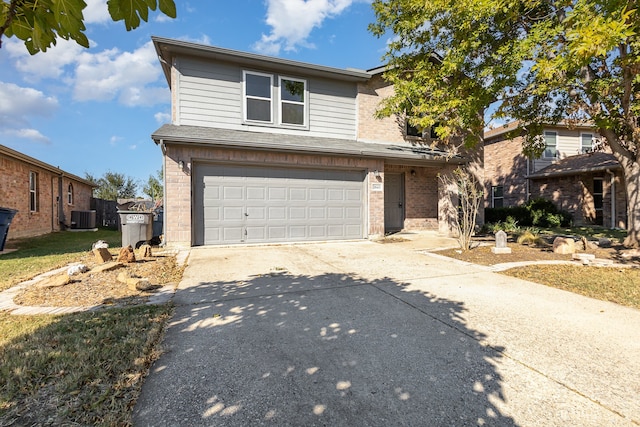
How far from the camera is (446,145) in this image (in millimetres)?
12500

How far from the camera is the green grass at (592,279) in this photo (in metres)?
4.41

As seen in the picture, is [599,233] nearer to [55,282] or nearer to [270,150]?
[270,150]

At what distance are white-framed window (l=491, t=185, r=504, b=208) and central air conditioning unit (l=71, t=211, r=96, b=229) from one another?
85.4 feet

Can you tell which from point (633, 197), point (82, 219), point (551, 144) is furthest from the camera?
point (551, 144)

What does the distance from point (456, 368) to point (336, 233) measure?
805cm

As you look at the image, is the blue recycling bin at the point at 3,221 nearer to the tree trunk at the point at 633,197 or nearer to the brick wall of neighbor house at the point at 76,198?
the brick wall of neighbor house at the point at 76,198

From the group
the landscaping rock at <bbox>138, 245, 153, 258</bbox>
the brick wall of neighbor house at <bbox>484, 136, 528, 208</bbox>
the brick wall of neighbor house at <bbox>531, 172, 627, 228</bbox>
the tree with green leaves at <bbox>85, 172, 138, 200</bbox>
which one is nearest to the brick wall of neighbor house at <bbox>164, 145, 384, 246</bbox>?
the landscaping rock at <bbox>138, 245, 153, 258</bbox>

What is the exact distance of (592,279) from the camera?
5.29m

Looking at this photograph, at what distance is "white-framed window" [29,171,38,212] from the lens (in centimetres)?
1268

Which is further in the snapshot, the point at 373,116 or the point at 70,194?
the point at 70,194

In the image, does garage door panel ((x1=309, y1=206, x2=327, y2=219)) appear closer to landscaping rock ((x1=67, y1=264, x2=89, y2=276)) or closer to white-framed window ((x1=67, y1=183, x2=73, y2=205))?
landscaping rock ((x1=67, y1=264, x2=89, y2=276))

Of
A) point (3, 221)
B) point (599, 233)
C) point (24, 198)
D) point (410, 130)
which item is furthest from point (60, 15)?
point (599, 233)

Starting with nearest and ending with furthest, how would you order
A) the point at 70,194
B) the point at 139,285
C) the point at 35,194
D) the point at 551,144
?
Result: the point at 139,285 → the point at 35,194 → the point at 70,194 → the point at 551,144

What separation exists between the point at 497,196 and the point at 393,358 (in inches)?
854
